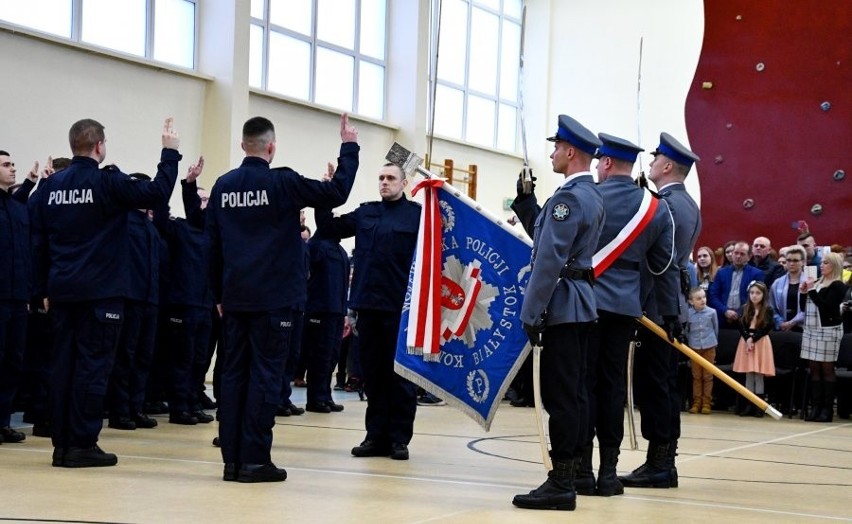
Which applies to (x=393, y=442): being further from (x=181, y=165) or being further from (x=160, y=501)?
(x=181, y=165)

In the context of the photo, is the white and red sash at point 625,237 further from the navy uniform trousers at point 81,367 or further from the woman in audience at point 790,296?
the woman in audience at point 790,296

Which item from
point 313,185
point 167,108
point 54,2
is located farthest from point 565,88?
point 313,185

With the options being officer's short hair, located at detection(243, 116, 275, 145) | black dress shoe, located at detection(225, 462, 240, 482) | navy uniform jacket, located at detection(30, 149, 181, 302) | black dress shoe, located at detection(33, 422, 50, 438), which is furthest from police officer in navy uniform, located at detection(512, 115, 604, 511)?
black dress shoe, located at detection(33, 422, 50, 438)

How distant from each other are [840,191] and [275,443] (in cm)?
1120

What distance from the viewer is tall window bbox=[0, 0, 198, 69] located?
38.2 feet

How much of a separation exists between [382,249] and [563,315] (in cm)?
194

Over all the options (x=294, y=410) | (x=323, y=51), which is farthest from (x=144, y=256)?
(x=323, y=51)

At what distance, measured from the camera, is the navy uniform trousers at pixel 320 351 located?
937 cm

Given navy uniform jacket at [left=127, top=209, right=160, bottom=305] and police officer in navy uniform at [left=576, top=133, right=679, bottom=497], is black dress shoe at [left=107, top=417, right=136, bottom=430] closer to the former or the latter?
navy uniform jacket at [left=127, top=209, right=160, bottom=305]

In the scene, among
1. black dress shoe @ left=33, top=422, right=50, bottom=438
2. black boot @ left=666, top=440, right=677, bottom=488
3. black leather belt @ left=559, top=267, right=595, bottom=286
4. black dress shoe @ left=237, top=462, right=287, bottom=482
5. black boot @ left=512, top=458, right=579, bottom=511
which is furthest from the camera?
black dress shoe @ left=33, top=422, right=50, bottom=438

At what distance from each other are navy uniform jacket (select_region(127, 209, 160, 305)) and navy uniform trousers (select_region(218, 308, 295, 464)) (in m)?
2.41

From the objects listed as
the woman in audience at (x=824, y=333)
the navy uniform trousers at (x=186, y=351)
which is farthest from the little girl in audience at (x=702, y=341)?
the navy uniform trousers at (x=186, y=351)

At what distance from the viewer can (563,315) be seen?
472 cm

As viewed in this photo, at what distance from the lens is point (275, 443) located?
690cm
